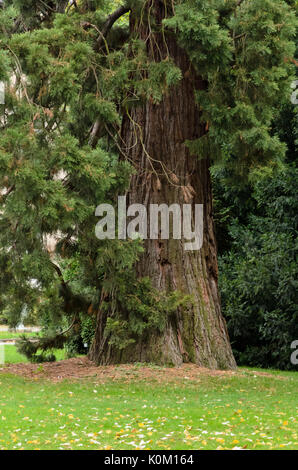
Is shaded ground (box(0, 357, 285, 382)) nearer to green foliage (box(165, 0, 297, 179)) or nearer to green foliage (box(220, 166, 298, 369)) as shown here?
green foliage (box(220, 166, 298, 369))

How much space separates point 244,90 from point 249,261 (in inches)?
200

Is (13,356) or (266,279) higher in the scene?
(266,279)

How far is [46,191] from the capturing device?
31.6 ft

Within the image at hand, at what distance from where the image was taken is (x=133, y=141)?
12.1 m

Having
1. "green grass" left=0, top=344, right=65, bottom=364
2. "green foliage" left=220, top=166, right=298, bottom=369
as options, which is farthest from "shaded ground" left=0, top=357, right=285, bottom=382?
"green grass" left=0, top=344, right=65, bottom=364

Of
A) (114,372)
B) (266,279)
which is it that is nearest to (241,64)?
(114,372)

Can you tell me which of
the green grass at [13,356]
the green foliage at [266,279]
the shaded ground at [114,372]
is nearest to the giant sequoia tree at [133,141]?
the shaded ground at [114,372]

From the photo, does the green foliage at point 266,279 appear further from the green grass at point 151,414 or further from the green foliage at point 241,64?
the green foliage at point 241,64

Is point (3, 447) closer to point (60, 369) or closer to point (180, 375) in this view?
point (180, 375)

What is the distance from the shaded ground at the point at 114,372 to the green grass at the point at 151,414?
0.64ft

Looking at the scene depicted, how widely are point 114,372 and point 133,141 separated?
12.1 ft

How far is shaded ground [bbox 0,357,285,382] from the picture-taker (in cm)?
1071

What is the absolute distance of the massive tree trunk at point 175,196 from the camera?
11625 millimetres

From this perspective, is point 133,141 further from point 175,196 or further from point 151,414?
point 151,414
